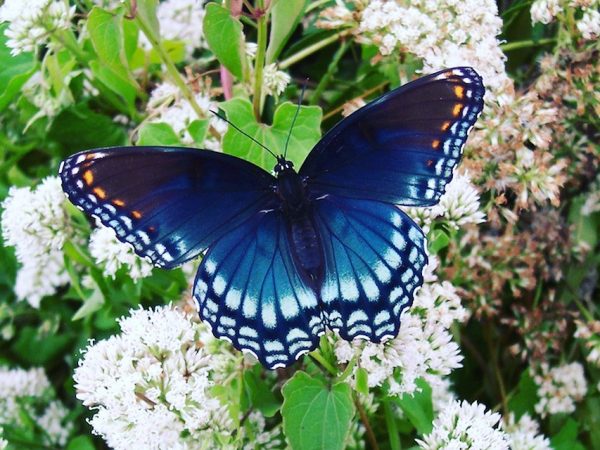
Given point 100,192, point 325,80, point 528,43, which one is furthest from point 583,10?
point 100,192

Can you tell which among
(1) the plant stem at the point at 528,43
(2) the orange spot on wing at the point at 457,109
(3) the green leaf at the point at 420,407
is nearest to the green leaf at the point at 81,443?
(3) the green leaf at the point at 420,407

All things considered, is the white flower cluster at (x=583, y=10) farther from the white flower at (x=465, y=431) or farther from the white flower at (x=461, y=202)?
the white flower at (x=465, y=431)

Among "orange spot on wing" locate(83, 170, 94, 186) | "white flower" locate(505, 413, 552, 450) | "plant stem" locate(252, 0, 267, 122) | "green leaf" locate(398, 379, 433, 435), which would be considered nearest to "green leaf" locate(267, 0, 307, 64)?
"plant stem" locate(252, 0, 267, 122)

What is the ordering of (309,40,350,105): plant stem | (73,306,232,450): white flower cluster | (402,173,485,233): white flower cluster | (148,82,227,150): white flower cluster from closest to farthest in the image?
(73,306,232,450): white flower cluster < (402,173,485,233): white flower cluster < (148,82,227,150): white flower cluster < (309,40,350,105): plant stem

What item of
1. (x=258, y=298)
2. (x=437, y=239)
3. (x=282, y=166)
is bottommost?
(x=258, y=298)

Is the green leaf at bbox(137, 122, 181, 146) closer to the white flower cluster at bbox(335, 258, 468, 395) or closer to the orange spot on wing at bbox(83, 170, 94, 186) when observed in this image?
the orange spot on wing at bbox(83, 170, 94, 186)

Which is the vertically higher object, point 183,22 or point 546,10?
point 183,22

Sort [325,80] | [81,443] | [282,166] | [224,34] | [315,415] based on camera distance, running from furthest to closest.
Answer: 1. [325,80]
2. [81,443]
3. [224,34]
4. [282,166]
5. [315,415]

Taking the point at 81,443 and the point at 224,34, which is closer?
the point at 224,34

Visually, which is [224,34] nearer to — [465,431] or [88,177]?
[88,177]
